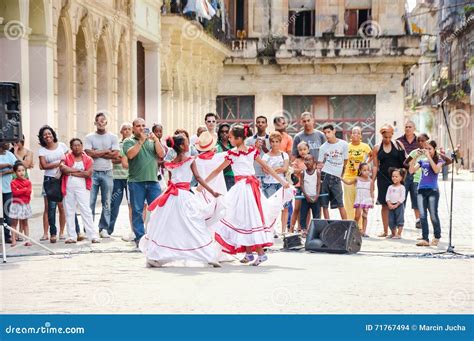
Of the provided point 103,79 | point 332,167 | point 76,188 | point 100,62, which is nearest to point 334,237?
point 332,167

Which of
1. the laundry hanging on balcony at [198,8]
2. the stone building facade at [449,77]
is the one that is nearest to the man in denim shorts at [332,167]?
the laundry hanging on balcony at [198,8]

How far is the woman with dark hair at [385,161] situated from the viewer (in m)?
16.4

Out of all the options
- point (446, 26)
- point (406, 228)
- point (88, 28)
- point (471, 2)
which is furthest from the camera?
point (446, 26)

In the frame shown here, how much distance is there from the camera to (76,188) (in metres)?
15.3

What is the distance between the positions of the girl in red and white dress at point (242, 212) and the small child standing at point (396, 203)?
3.83 m

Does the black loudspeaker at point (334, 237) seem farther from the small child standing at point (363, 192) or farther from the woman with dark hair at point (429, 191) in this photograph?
the small child standing at point (363, 192)

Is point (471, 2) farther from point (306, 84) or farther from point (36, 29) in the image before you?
point (36, 29)

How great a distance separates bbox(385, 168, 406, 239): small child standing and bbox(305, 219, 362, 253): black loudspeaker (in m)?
2.44

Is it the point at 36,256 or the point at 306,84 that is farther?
the point at 306,84

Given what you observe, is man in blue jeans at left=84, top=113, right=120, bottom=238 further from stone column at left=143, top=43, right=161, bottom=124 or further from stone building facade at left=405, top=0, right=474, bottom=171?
stone building facade at left=405, top=0, right=474, bottom=171

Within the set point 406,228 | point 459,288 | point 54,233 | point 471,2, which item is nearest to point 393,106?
point 471,2

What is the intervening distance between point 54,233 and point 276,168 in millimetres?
3229

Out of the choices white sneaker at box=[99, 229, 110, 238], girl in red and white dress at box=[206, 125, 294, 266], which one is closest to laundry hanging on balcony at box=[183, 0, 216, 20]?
white sneaker at box=[99, 229, 110, 238]

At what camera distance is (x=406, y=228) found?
18.1 metres
